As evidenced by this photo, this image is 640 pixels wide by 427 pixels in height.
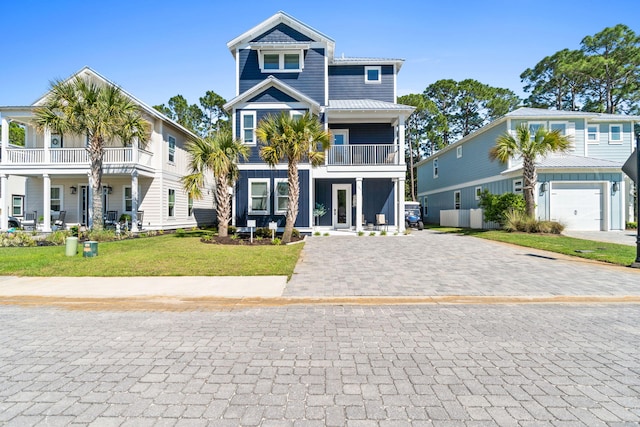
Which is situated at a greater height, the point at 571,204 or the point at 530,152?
the point at 530,152

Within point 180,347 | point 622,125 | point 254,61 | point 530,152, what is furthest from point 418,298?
point 622,125

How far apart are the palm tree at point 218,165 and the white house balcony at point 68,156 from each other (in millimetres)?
5856

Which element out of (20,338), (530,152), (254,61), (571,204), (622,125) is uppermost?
(254,61)

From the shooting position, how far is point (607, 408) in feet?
9.62

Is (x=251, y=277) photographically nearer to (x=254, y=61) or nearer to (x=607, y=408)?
(x=607, y=408)

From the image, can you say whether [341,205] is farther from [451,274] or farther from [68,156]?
[68,156]

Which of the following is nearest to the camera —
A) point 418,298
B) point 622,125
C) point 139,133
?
point 418,298

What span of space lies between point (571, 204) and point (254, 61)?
69.4 feet

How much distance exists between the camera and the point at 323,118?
63.7ft

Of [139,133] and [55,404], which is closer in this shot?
[55,404]

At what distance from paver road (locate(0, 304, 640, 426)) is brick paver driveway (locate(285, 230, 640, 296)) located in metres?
1.54

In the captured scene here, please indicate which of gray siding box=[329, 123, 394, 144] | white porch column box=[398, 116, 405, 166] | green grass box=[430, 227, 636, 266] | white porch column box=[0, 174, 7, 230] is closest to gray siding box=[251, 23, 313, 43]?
gray siding box=[329, 123, 394, 144]

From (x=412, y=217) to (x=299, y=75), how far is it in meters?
12.8

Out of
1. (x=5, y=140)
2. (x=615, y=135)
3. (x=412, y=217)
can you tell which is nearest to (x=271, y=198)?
(x=412, y=217)
